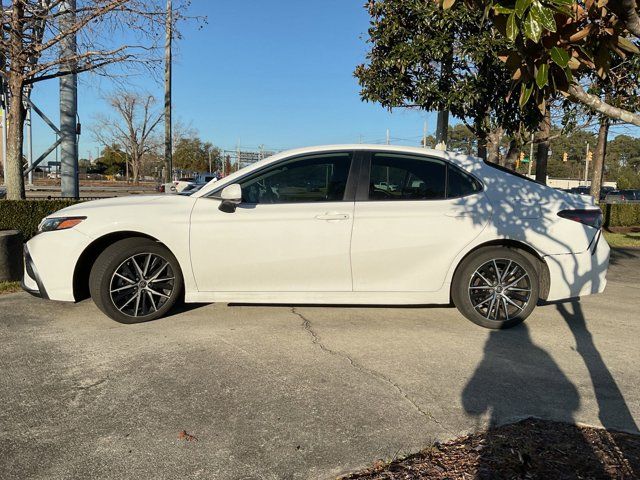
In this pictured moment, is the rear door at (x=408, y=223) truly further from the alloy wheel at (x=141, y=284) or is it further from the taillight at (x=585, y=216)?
the alloy wheel at (x=141, y=284)

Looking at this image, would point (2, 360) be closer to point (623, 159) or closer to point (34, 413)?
point (34, 413)

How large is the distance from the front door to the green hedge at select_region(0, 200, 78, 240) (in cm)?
575

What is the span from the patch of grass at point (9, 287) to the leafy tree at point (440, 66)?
26.8 ft

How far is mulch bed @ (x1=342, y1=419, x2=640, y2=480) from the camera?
8.04ft

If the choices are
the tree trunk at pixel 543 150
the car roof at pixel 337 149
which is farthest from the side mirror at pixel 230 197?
the tree trunk at pixel 543 150

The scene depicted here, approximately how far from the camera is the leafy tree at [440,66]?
388 inches

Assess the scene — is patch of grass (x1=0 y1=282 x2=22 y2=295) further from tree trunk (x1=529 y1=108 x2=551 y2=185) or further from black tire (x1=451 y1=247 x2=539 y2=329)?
tree trunk (x1=529 y1=108 x2=551 y2=185)

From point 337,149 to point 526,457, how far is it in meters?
3.14

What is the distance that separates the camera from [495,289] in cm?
475

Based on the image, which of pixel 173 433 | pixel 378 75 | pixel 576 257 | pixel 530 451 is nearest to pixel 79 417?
pixel 173 433

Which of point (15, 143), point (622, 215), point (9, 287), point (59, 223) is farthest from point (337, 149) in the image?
point (622, 215)

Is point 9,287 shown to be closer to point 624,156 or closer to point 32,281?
point 32,281

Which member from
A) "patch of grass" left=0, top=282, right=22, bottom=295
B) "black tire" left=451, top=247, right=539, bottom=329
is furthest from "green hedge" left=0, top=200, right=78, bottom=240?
"black tire" left=451, top=247, right=539, bottom=329

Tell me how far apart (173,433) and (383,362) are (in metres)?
1.71
